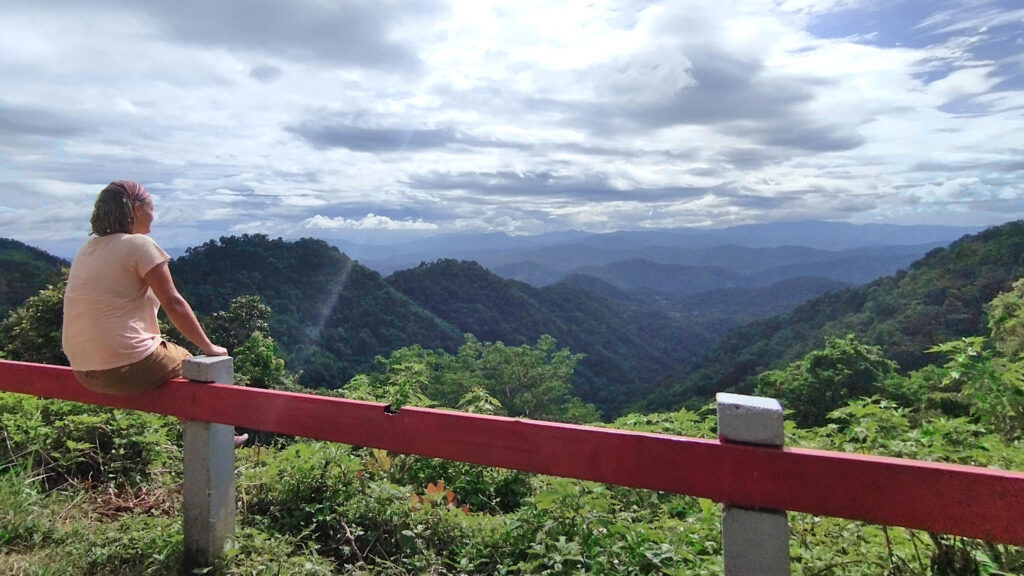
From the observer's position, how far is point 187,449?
2820 millimetres

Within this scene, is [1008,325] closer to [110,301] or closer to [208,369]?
[208,369]

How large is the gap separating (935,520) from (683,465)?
64 centimetres

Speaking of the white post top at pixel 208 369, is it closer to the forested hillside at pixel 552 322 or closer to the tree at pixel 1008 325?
the tree at pixel 1008 325

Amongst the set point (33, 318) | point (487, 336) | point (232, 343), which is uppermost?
point (33, 318)

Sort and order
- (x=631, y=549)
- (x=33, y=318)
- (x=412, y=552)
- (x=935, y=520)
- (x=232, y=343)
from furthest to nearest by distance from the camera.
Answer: (x=232, y=343), (x=33, y=318), (x=412, y=552), (x=631, y=549), (x=935, y=520)

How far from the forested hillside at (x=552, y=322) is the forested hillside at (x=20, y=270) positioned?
34.3m

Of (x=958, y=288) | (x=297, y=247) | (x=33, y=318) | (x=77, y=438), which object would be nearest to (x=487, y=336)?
(x=297, y=247)

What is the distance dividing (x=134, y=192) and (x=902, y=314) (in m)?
40.9

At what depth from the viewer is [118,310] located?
2914mm

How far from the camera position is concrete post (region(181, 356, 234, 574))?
2762 millimetres

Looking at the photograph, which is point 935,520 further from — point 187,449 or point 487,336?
point 487,336

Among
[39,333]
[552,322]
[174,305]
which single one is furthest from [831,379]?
[552,322]

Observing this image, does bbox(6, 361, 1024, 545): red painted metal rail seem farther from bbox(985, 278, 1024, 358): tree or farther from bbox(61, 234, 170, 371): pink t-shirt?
bbox(985, 278, 1024, 358): tree

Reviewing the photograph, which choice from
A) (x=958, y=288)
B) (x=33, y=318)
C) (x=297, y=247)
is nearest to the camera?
(x=33, y=318)
